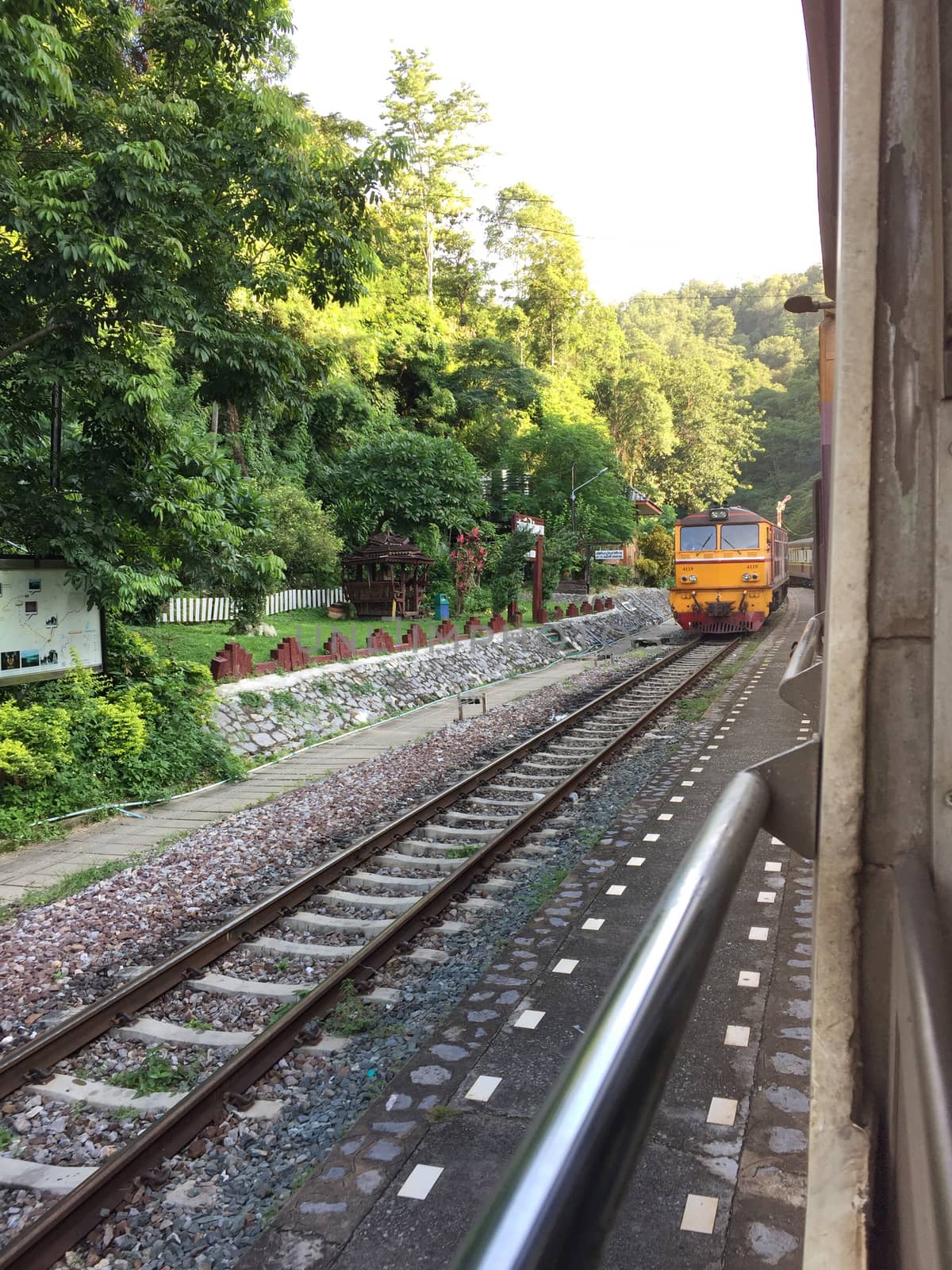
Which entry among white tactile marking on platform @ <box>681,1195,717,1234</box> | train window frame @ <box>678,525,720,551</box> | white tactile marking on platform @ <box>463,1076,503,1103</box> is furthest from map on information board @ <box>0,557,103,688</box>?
train window frame @ <box>678,525,720,551</box>

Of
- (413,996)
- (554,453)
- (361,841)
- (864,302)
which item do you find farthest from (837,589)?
(554,453)

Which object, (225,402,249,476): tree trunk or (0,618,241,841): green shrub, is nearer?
(0,618,241,841): green shrub

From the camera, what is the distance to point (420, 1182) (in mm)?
3377

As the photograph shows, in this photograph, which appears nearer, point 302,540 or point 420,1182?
point 420,1182

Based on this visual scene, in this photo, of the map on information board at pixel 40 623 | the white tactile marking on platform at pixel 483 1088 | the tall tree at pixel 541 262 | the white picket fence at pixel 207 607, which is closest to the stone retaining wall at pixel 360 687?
the map on information board at pixel 40 623

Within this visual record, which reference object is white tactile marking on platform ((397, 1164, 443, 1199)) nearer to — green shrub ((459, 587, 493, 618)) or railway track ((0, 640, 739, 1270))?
railway track ((0, 640, 739, 1270))

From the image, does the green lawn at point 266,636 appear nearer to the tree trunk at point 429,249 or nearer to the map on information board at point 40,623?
the map on information board at point 40,623

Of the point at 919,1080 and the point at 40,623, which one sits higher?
the point at 40,623

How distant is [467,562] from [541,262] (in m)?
30.5

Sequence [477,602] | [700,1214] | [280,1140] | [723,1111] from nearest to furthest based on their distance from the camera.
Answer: [700,1214] → [723,1111] → [280,1140] → [477,602]

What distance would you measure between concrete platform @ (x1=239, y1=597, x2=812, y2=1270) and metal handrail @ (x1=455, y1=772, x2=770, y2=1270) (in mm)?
1303

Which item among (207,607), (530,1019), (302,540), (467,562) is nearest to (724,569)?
(467,562)

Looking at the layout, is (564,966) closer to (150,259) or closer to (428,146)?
(150,259)

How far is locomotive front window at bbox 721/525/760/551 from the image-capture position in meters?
22.6
